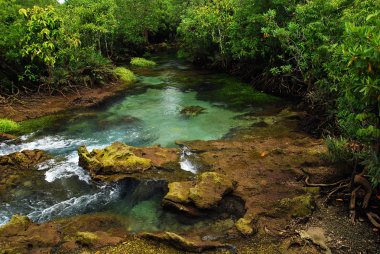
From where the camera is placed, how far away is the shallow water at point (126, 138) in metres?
8.28

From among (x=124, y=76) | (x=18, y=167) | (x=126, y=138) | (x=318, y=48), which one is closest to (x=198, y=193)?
(x=126, y=138)

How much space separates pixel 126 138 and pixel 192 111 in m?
4.26

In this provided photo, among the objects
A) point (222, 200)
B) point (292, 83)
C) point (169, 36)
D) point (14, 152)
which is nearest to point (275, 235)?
point (222, 200)

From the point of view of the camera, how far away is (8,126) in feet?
44.3

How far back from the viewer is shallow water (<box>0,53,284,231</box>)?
8281 mm

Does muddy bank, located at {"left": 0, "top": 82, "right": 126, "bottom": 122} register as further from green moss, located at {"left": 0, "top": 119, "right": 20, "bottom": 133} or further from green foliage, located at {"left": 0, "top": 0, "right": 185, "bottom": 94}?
green moss, located at {"left": 0, "top": 119, "right": 20, "bottom": 133}

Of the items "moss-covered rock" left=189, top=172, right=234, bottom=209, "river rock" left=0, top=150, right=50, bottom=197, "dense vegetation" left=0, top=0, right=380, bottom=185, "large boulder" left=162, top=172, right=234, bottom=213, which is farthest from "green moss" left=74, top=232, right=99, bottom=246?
"dense vegetation" left=0, top=0, right=380, bottom=185

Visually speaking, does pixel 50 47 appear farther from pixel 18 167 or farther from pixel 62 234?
pixel 62 234

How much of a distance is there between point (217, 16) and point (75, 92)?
33.9ft

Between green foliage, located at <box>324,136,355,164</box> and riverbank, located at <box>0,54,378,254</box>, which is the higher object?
green foliage, located at <box>324,136,355,164</box>

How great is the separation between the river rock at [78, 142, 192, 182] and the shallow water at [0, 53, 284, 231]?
277mm

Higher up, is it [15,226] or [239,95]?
[239,95]

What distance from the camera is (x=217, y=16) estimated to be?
22234mm

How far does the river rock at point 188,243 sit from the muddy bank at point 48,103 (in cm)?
1103
